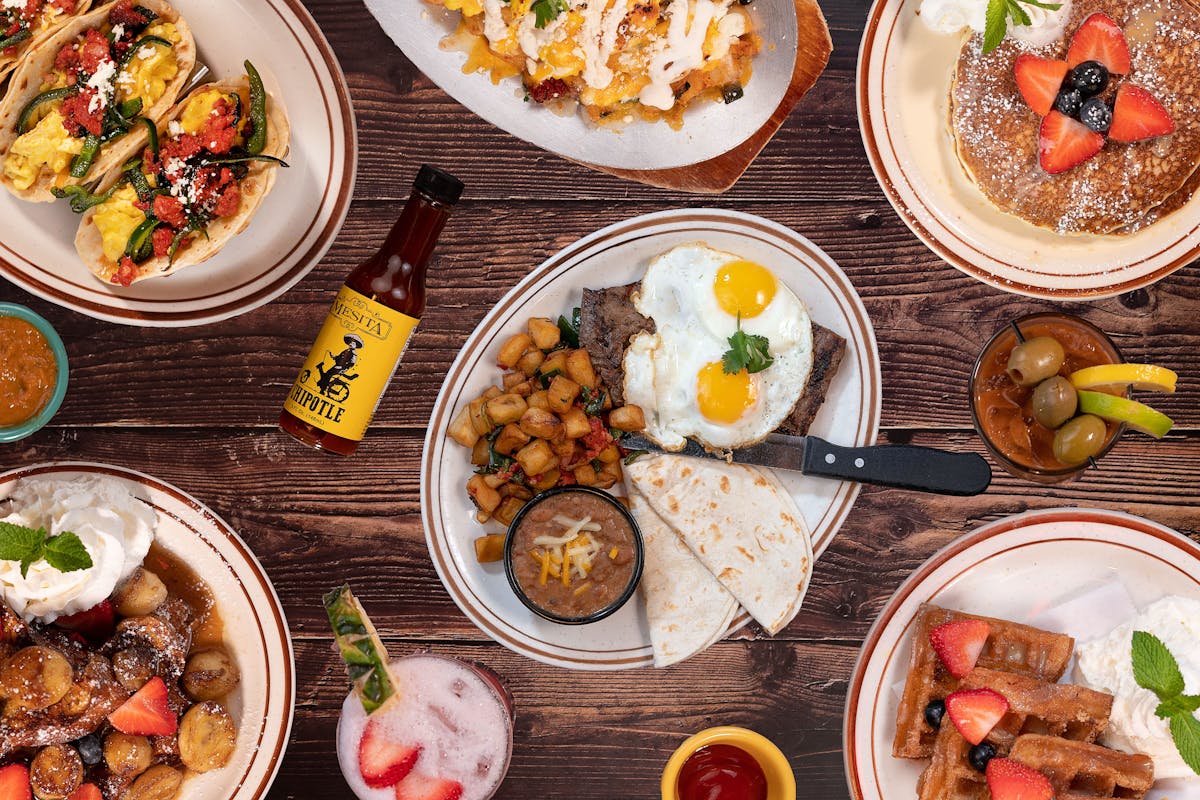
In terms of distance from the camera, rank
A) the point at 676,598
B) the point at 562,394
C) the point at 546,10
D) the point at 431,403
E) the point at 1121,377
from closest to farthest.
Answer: the point at 546,10, the point at 1121,377, the point at 562,394, the point at 676,598, the point at 431,403

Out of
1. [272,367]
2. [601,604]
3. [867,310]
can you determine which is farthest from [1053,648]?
[272,367]

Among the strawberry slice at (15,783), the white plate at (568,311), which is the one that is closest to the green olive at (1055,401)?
the white plate at (568,311)

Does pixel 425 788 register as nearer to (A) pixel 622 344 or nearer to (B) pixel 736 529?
(B) pixel 736 529

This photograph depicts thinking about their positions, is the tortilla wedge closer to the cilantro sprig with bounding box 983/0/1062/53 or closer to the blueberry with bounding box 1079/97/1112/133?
the cilantro sprig with bounding box 983/0/1062/53

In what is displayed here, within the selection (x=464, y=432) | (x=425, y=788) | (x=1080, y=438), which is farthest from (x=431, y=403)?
(x=1080, y=438)

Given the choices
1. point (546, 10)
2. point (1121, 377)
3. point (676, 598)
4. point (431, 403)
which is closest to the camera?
point (546, 10)

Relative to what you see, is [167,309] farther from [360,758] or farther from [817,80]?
[817,80]
